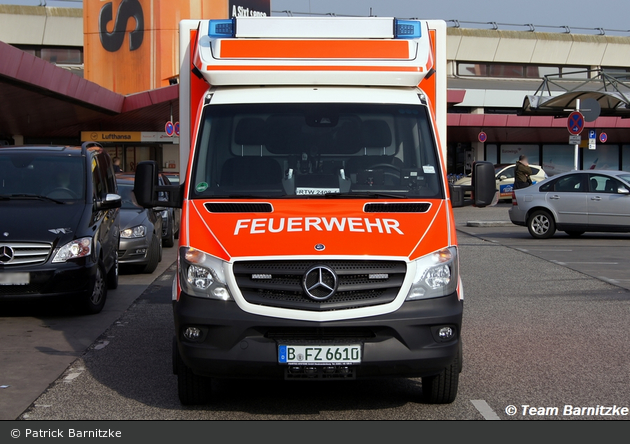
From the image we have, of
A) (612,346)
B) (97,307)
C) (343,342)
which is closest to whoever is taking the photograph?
(343,342)

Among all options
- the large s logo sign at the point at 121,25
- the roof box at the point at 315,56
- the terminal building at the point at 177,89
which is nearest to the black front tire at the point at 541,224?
the terminal building at the point at 177,89

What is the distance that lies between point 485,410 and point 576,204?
13887mm

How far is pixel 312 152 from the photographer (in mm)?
6414

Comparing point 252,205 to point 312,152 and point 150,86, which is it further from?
point 150,86

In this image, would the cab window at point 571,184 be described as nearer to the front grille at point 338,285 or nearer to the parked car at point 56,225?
the parked car at point 56,225

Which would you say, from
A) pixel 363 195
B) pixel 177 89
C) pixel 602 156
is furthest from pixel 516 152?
pixel 363 195

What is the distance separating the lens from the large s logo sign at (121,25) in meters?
40.6

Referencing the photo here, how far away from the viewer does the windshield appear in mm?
6207

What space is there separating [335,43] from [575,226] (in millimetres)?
13310

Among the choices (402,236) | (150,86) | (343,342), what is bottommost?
(343,342)

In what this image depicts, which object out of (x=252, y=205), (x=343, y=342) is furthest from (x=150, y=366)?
(x=343, y=342)

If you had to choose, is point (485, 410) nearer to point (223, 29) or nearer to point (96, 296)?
point (223, 29)

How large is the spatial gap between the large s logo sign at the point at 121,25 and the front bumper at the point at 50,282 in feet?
109

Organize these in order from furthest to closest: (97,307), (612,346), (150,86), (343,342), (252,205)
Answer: (150,86), (97,307), (612,346), (252,205), (343,342)
